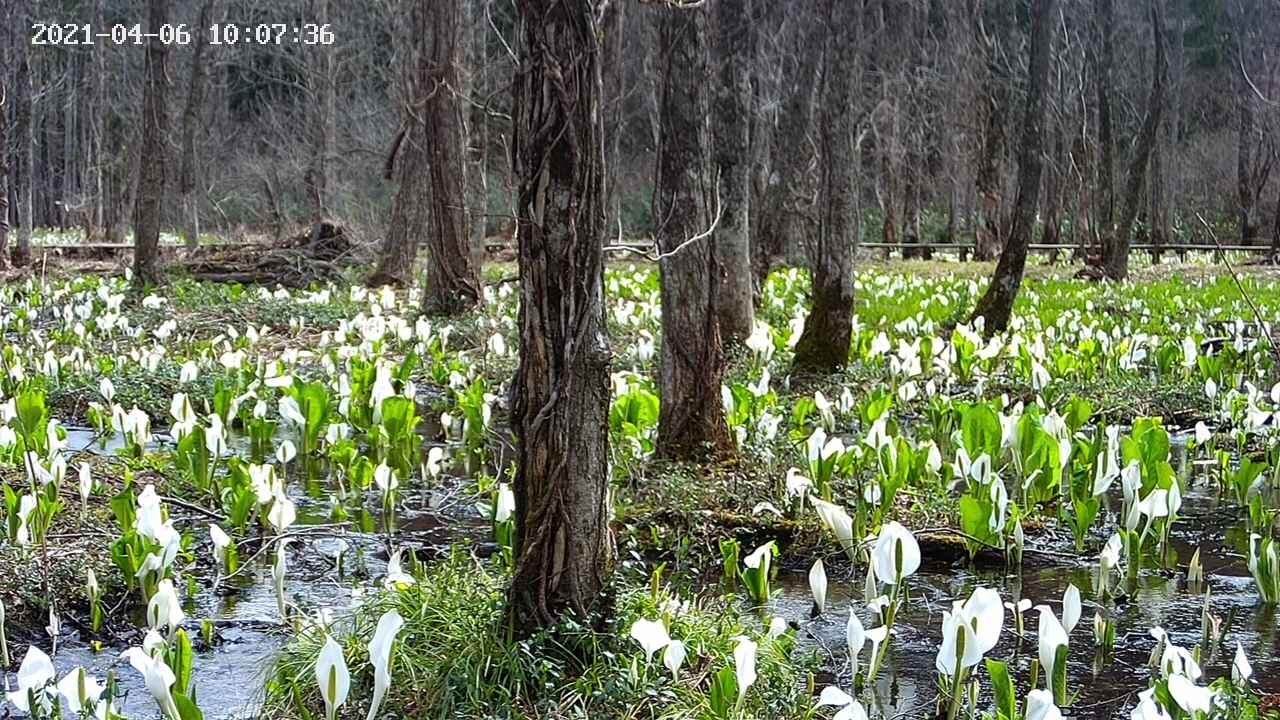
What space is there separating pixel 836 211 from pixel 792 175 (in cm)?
958

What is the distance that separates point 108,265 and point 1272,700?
1722cm

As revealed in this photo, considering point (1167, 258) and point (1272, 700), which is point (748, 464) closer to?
point (1272, 700)

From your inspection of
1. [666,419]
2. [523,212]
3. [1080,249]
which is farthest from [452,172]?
[1080,249]

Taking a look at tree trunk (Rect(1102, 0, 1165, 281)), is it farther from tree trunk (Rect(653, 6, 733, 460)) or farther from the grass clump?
the grass clump

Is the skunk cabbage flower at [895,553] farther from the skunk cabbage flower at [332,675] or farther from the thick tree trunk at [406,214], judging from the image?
the thick tree trunk at [406,214]

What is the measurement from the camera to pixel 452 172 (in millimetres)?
12320

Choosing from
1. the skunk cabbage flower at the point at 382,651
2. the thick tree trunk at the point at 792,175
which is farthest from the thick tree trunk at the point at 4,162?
the skunk cabbage flower at the point at 382,651

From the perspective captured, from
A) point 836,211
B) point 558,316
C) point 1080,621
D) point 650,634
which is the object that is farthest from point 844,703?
point 836,211

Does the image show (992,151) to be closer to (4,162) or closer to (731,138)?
(4,162)

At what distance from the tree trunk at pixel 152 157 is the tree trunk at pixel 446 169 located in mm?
3184

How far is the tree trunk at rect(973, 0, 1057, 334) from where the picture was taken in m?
10.4

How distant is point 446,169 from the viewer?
12.3m

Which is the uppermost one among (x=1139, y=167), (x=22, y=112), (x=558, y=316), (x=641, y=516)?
(x=22, y=112)

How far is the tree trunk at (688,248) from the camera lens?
5488mm
